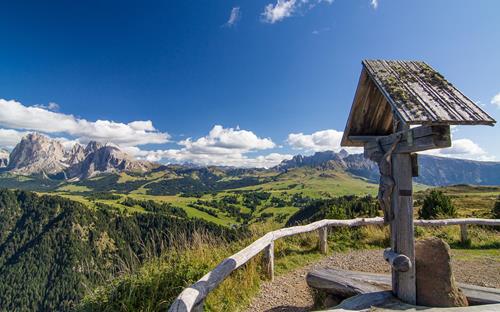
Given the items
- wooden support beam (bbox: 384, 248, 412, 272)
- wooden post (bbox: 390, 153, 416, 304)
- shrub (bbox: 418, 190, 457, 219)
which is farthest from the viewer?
shrub (bbox: 418, 190, 457, 219)

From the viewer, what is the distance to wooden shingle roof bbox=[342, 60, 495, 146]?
3.57 meters

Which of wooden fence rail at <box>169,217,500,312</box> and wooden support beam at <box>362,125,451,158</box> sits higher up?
wooden support beam at <box>362,125,451,158</box>

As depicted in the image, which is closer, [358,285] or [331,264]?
[358,285]

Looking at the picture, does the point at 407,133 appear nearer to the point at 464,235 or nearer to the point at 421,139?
the point at 421,139

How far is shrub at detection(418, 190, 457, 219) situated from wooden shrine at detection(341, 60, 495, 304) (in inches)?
558

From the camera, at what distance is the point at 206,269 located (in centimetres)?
569

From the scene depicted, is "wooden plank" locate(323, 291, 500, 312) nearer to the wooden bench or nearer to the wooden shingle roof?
the wooden bench

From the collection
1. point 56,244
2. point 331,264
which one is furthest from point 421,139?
point 56,244

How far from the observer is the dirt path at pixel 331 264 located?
571 centimetres

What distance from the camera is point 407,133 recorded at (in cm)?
391

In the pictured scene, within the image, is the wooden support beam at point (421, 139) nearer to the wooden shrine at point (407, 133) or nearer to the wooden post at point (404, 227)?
the wooden shrine at point (407, 133)

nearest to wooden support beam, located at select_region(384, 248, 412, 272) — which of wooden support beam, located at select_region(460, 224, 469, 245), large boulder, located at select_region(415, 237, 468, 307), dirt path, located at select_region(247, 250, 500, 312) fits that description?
large boulder, located at select_region(415, 237, 468, 307)

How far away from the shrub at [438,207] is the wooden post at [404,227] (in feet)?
46.6

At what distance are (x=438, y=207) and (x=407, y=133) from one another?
16166 mm
